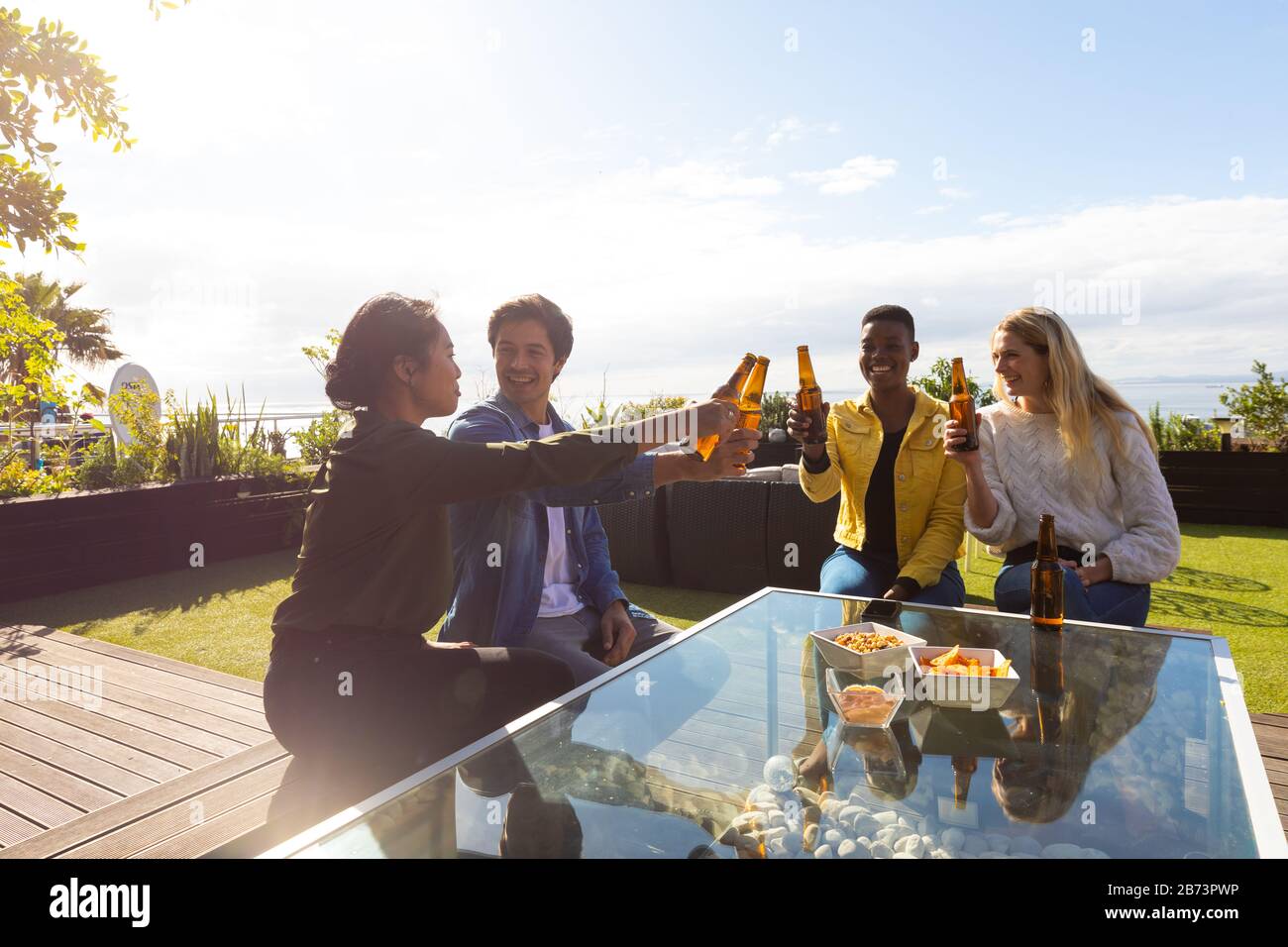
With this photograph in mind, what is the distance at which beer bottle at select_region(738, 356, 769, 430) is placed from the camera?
2.21 m

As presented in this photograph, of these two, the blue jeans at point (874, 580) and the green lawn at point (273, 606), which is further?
the green lawn at point (273, 606)

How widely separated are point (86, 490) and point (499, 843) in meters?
6.21

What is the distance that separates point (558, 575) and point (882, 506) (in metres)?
1.39

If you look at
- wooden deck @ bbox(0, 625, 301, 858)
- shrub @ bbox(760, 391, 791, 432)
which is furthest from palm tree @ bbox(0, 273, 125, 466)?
wooden deck @ bbox(0, 625, 301, 858)

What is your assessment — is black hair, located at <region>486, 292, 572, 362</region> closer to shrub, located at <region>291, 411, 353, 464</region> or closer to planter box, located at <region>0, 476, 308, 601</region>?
planter box, located at <region>0, 476, 308, 601</region>

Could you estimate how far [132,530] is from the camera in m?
6.09

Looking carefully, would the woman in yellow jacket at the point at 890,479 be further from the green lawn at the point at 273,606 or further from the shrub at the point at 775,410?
the shrub at the point at 775,410

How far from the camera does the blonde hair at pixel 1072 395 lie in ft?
9.55

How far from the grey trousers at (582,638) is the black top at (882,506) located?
1.03 m

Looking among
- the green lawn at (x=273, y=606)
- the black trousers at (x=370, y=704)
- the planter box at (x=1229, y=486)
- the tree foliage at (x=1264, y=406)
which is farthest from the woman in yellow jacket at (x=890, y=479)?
the tree foliage at (x=1264, y=406)

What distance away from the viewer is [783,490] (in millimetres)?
5148

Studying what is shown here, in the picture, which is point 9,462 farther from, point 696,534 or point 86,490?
point 696,534

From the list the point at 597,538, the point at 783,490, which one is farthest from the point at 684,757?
the point at 783,490

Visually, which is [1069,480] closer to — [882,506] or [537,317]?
[882,506]
